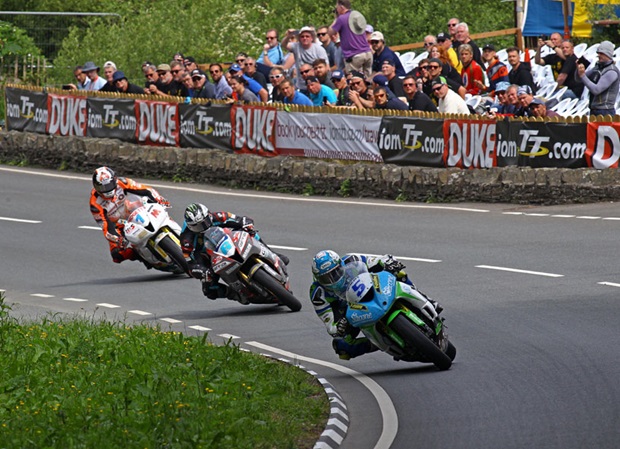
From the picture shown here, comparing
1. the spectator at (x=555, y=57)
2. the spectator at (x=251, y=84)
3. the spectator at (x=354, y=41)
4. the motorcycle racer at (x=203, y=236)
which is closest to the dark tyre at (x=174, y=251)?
the motorcycle racer at (x=203, y=236)

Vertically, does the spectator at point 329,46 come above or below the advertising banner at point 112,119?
above

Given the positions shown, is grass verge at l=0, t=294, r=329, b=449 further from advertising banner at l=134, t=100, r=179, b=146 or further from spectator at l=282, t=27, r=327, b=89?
advertising banner at l=134, t=100, r=179, b=146

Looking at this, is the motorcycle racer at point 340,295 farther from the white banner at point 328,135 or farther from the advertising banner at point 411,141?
the white banner at point 328,135

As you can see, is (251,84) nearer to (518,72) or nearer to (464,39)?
(464,39)

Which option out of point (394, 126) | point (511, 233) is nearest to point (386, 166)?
point (394, 126)

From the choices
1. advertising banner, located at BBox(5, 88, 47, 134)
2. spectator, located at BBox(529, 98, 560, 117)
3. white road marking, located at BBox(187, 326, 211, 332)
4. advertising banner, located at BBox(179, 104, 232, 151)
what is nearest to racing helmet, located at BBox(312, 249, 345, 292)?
white road marking, located at BBox(187, 326, 211, 332)

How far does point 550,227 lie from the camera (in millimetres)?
19750

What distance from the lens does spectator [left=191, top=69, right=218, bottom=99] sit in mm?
27266

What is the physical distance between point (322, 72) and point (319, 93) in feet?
1.27

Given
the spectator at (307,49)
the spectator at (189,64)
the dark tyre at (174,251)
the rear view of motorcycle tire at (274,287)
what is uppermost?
the spectator at (307,49)

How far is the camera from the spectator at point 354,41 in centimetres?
2564

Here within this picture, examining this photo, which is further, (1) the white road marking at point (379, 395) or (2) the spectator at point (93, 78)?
(2) the spectator at point (93, 78)

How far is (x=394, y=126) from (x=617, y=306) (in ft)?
31.2

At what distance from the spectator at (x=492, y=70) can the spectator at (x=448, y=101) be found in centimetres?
199
